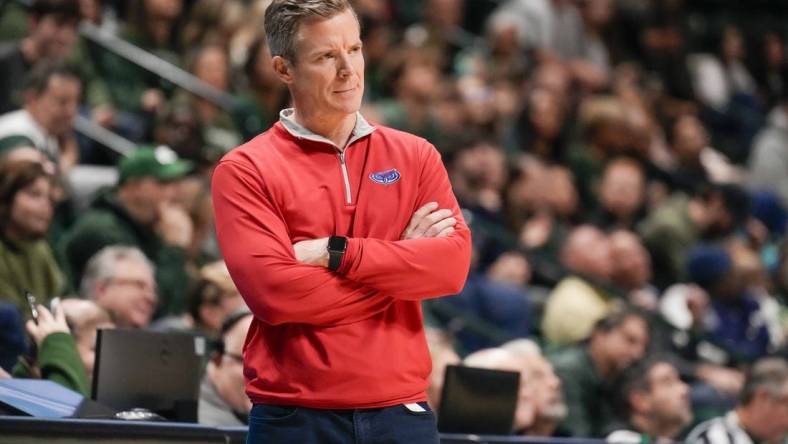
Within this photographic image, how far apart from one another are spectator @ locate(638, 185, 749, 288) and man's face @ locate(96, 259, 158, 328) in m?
4.58

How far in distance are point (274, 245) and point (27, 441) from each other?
3.17 feet

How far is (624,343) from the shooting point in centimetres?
640

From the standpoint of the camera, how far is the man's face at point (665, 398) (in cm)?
564

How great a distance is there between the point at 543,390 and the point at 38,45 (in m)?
3.33

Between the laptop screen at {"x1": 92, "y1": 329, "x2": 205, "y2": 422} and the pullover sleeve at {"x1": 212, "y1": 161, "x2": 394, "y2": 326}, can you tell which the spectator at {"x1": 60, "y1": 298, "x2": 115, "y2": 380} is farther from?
the pullover sleeve at {"x1": 212, "y1": 161, "x2": 394, "y2": 326}

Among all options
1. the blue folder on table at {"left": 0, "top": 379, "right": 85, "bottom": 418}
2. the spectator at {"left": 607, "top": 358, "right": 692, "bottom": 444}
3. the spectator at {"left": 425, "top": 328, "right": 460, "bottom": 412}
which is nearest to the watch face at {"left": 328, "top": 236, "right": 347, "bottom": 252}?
the blue folder on table at {"left": 0, "top": 379, "right": 85, "bottom": 418}

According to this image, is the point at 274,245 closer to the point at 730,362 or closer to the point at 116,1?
the point at 730,362

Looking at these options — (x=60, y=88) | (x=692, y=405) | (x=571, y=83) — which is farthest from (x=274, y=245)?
(x=571, y=83)

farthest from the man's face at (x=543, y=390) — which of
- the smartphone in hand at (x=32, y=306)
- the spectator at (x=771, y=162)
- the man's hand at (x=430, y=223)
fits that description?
the spectator at (x=771, y=162)

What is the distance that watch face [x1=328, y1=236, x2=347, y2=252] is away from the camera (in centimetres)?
247

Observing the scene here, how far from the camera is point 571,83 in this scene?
1047 centimetres

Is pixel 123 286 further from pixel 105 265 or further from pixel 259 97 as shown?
pixel 259 97

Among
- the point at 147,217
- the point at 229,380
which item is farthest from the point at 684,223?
the point at 229,380

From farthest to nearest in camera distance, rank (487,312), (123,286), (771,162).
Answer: (771,162) → (487,312) → (123,286)
